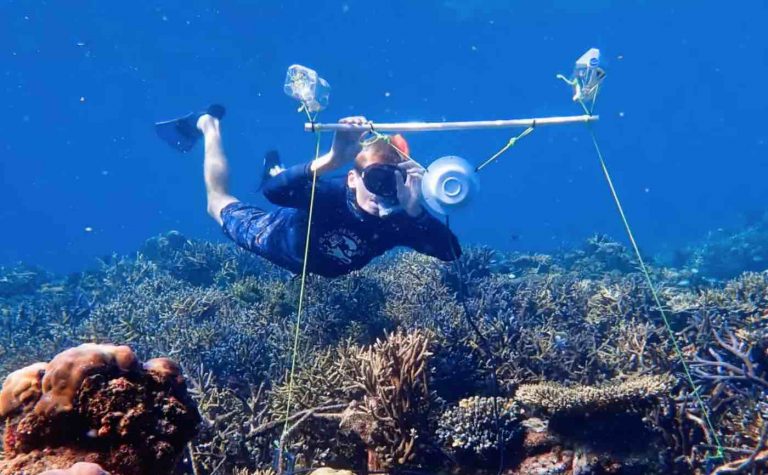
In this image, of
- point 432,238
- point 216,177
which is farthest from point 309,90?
point 216,177

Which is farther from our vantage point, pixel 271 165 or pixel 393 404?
pixel 271 165

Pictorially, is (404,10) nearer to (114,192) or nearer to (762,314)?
(762,314)

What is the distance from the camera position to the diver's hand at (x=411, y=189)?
406 centimetres

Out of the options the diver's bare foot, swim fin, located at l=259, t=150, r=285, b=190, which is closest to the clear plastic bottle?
swim fin, located at l=259, t=150, r=285, b=190

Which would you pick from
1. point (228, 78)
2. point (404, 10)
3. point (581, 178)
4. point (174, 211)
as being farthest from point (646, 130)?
point (174, 211)

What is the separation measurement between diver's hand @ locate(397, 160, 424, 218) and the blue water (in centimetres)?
1538

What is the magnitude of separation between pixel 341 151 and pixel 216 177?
12.0ft

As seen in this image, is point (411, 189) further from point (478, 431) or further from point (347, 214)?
point (478, 431)

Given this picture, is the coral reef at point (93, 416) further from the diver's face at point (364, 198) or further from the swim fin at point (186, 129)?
the swim fin at point (186, 129)

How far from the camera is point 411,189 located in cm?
426

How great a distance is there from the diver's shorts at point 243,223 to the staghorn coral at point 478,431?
11.9ft

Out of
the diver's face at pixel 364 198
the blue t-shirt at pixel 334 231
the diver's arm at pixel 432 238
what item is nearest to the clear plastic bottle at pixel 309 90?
the diver's face at pixel 364 198

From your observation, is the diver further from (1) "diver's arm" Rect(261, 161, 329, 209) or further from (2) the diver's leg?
(2) the diver's leg

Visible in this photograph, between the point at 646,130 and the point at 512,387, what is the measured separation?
420 ft
